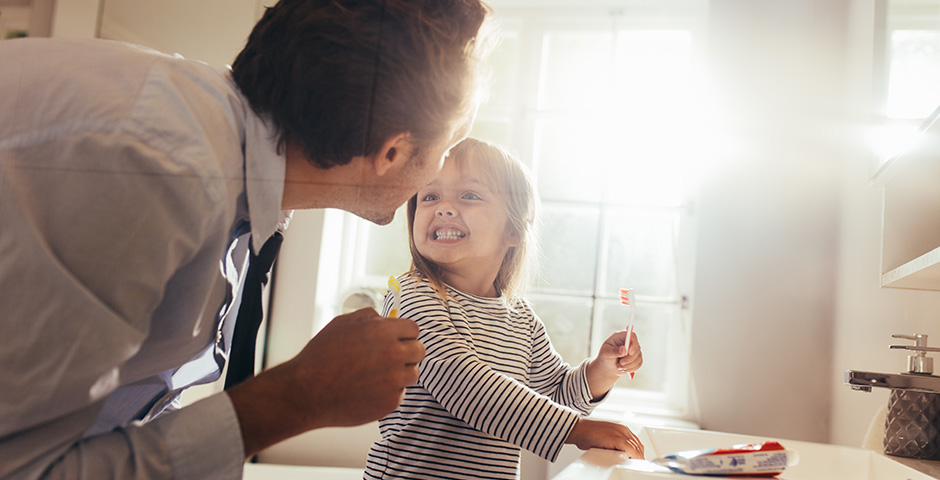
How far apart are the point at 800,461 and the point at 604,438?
1.04 feet

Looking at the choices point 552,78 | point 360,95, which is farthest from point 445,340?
point 552,78

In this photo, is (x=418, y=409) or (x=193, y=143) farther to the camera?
(x=418, y=409)

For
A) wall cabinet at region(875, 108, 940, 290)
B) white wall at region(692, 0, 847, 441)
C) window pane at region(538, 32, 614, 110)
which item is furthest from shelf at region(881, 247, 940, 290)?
window pane at region(538, 32, 614, 110)

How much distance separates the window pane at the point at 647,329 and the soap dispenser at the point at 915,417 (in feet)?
1.15

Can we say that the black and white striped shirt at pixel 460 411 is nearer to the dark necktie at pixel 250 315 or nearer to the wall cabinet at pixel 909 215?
the dark necktie at pixel 250 315

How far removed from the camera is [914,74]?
28.5 inches

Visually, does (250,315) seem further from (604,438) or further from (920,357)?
(920,357)

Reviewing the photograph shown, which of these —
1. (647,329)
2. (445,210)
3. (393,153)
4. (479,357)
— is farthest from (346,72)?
(647,329)

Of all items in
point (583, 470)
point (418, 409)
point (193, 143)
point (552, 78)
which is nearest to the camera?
point (193, 143)

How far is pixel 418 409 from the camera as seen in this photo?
0.70 m

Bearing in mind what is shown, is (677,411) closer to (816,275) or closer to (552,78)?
(816,275)

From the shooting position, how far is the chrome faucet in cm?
67

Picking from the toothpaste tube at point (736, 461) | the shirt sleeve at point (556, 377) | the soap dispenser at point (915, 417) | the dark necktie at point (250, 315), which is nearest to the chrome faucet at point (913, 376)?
the soap dispenser at point (915, 417)

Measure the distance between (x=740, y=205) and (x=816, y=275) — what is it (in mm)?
162
